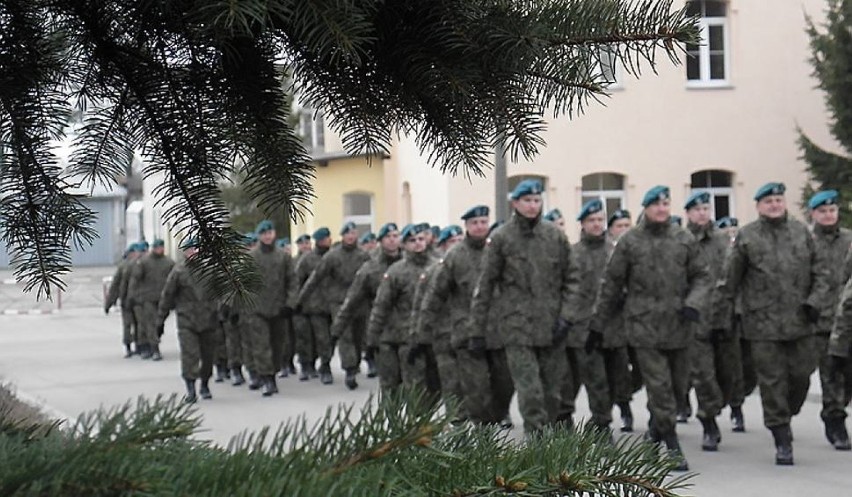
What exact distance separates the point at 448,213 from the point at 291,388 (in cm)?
982

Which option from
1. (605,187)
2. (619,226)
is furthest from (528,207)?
(605,187)

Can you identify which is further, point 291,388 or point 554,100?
point 291,388

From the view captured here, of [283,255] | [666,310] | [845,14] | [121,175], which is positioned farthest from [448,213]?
→ [121,175]

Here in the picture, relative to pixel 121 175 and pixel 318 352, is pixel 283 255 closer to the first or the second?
pixel 318 352

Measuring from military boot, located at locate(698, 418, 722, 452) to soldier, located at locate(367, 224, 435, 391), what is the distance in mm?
3559

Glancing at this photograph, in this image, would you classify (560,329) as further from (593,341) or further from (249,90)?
(249,90)

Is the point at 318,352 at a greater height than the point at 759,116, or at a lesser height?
lesser

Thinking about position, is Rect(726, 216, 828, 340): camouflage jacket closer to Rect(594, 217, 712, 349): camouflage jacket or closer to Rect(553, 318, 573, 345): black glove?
Rect(594, 217, 712, 349): camouflage jacket

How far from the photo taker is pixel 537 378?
30.2 feet

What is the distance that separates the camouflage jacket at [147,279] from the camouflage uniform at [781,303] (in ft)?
39.3

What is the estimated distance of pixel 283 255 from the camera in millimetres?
15648

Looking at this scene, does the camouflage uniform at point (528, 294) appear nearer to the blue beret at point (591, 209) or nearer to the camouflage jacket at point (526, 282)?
the camouflage jacket at point (526, 282)

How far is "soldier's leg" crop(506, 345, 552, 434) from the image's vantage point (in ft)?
29.3

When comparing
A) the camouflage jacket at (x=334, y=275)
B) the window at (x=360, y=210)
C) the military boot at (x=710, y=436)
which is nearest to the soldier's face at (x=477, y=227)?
the military boot at (x=710, y=436)
